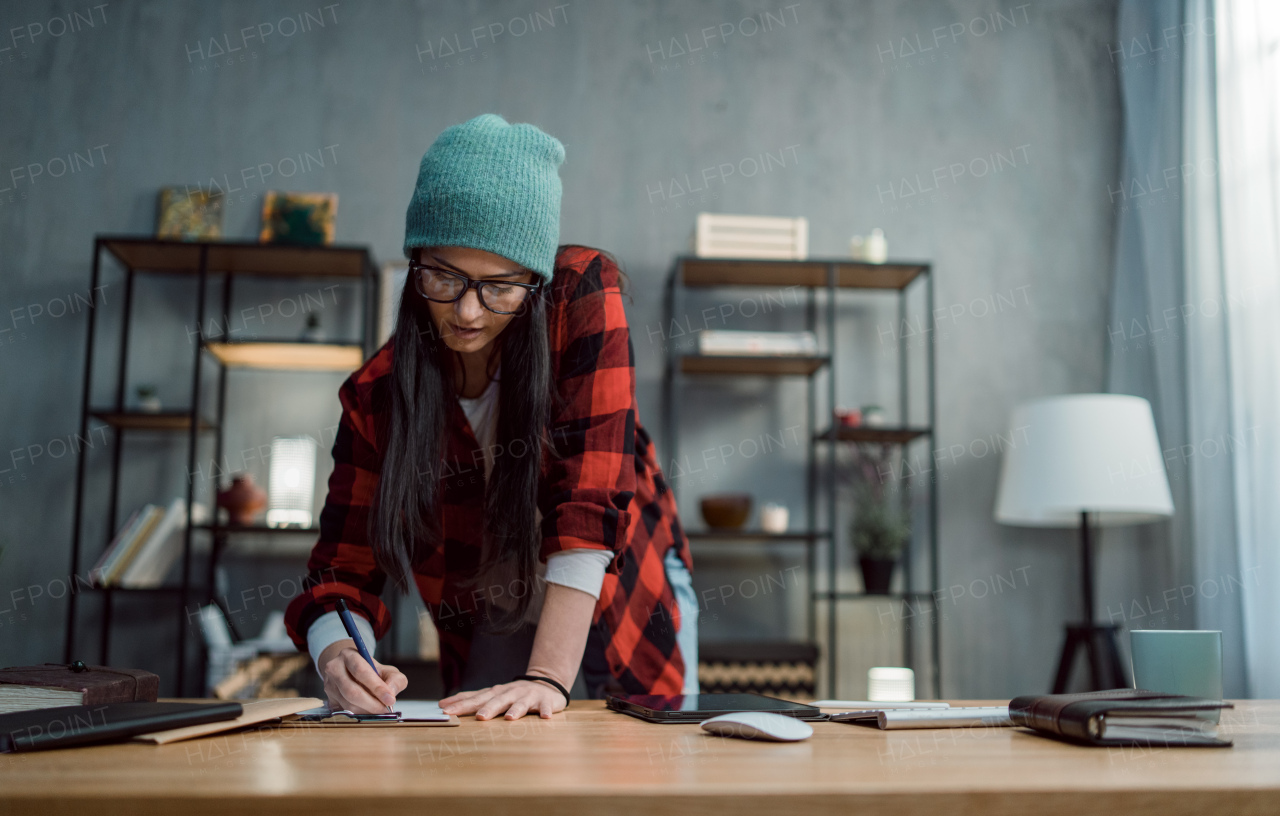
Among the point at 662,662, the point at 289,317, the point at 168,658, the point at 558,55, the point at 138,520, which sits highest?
the point at 558,55

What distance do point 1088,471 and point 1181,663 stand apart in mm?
1888

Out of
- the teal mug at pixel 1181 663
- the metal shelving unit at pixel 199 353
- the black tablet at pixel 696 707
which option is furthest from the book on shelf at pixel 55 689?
the metal shelving unit at pixel 199 353

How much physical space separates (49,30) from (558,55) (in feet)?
5.78

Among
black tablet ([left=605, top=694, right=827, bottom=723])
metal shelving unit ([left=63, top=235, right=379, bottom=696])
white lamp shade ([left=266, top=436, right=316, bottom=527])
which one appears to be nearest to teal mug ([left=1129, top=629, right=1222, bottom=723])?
black tablet ([left=605, top=694, right=827, bottom=723])

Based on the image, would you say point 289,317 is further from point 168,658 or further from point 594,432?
point 594,432

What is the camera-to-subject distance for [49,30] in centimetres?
347

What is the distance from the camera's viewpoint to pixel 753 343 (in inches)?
125

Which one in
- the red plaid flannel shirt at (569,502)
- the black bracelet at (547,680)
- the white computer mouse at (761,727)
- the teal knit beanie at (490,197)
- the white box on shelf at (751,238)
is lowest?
the black bracelet at (547,680)

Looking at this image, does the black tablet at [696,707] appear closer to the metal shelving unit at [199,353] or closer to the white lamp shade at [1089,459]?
the white lamp shade at [1089,459]

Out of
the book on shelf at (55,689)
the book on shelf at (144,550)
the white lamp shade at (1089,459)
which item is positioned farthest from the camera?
the book on shelf at (144,550)

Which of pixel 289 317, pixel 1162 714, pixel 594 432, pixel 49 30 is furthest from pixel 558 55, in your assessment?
pixel 1162 714

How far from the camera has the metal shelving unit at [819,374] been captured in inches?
125

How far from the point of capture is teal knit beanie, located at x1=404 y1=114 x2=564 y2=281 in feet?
4.15

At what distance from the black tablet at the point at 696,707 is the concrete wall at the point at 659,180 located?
2.19 metres
